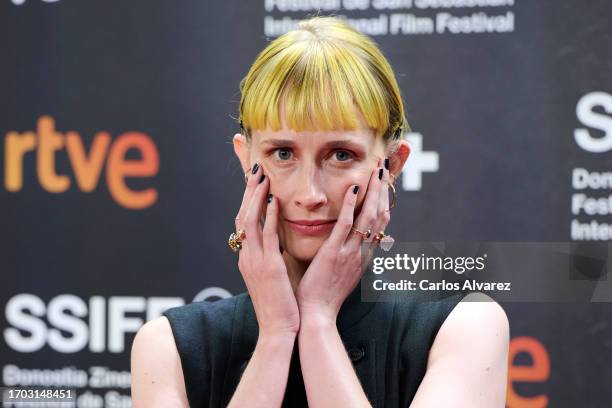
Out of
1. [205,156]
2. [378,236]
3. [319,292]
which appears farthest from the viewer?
[205,156]

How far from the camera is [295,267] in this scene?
198cm

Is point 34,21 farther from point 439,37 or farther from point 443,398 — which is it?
point 443,398

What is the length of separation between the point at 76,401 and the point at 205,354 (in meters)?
1.55

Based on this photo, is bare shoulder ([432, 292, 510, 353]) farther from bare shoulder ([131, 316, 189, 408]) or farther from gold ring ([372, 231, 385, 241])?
bare shoulder ([131, 316, 189, 408])

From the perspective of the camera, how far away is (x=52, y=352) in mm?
3314

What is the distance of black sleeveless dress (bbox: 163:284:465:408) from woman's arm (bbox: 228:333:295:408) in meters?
0.10

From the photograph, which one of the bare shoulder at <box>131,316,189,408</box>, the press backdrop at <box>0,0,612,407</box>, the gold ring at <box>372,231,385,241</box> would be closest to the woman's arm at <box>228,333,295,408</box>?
the bare shoulder at <box>131,316,189,408</box>

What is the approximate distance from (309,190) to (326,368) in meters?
0.36

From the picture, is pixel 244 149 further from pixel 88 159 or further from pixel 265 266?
pixel 88 159

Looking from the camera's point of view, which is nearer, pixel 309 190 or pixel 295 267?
pixel 309 190

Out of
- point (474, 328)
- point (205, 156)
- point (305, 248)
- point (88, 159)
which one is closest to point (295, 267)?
point (305, 248)

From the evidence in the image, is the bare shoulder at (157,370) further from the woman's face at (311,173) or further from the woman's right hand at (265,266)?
the woman's face at (311,173)

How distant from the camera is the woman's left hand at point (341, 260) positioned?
1854mm

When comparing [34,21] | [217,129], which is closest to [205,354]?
[217,129]
